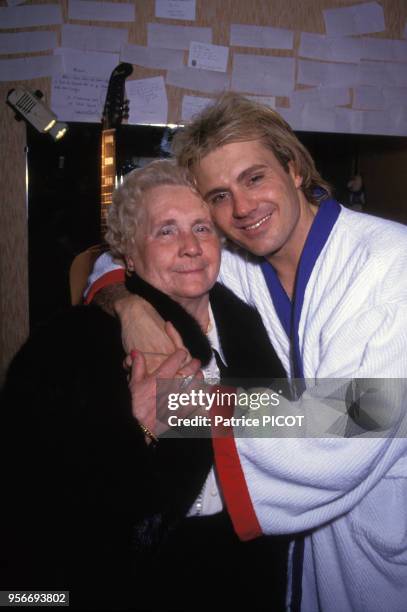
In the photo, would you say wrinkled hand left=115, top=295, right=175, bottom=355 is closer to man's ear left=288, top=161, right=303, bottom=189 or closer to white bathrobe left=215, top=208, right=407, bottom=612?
white bathrobe left=215, top=208, right=407, bottom=612

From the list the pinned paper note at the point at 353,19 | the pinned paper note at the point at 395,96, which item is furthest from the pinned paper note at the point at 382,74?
the pinned paper note at the point at 353,19

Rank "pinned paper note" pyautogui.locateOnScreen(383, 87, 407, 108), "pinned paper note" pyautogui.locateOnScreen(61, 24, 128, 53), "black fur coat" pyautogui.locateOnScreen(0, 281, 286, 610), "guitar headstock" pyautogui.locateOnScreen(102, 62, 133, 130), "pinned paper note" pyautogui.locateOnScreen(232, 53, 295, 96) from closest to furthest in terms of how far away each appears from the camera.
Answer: "black fur coat" pyautogui.locateOnScreen(0, 281, 286, 610) → "guitar headstock" pyautogui.locateOnScreen(102, 62, 133, 130) → "pinned paper note" pyautogui.locateOnScreen(61, 24, 128, 53) → "pinned paper note" pyautogui.locateOnScreen(232, 53, 295, 96) → "pinned paper note" pyautogui.locateOnScreen(383, 87, 407, 108)

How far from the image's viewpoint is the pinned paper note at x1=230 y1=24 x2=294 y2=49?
6.50ft

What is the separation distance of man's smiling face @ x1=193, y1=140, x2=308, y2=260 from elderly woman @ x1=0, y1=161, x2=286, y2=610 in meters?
0.30

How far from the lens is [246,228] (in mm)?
1076

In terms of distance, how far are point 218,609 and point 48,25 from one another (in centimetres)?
239

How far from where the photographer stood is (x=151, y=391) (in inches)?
29.9

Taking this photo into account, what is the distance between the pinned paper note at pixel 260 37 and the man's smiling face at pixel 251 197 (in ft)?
4.16

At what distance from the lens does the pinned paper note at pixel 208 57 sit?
6.44 feet

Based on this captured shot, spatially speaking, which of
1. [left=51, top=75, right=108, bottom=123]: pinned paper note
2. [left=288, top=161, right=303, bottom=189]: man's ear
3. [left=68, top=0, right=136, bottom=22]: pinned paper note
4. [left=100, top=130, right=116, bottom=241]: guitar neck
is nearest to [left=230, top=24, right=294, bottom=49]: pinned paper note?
[left=68, top=0, right=136, bottom=22]: pinned paper note

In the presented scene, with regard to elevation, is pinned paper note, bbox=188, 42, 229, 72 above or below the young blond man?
above

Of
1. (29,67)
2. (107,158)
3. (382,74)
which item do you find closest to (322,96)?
(382,74)

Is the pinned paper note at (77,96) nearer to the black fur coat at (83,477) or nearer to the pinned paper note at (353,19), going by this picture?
the pinned paper note at (353,19)

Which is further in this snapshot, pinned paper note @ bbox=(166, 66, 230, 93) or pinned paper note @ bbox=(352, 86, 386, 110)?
pinned paper note @ bbox=(352, 86, 386, 110)
